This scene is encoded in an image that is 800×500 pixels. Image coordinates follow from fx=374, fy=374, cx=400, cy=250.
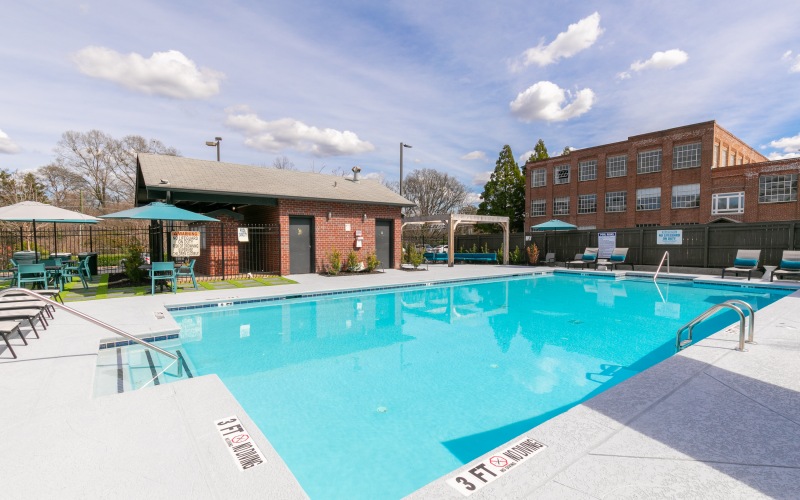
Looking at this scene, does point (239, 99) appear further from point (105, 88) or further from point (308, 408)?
point (308, 408)

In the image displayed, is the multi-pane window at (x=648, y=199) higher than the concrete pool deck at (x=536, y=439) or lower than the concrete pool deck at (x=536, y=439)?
higher

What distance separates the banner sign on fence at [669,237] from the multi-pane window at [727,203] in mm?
10991

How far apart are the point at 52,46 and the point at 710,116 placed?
33.3 metres

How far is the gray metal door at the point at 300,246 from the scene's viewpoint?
1446 cm

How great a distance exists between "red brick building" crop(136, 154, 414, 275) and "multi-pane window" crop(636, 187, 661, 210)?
68.4 ft

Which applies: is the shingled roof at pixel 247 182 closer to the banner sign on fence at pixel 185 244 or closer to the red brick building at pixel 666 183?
the banner sign on fence at pixel 185 244

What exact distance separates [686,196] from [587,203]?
661 centimetres

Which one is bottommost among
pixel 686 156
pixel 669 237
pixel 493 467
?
pixel 493 467

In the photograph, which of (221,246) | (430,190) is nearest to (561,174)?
(430,190)

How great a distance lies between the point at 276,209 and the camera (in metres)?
14.1

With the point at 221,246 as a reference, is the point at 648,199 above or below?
above

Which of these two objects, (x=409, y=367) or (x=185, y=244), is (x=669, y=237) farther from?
(x=185, y=244)

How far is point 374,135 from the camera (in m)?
21.3

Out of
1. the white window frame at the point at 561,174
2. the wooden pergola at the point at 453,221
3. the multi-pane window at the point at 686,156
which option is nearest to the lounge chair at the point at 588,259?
the wooden pergola at the point at 453,221
